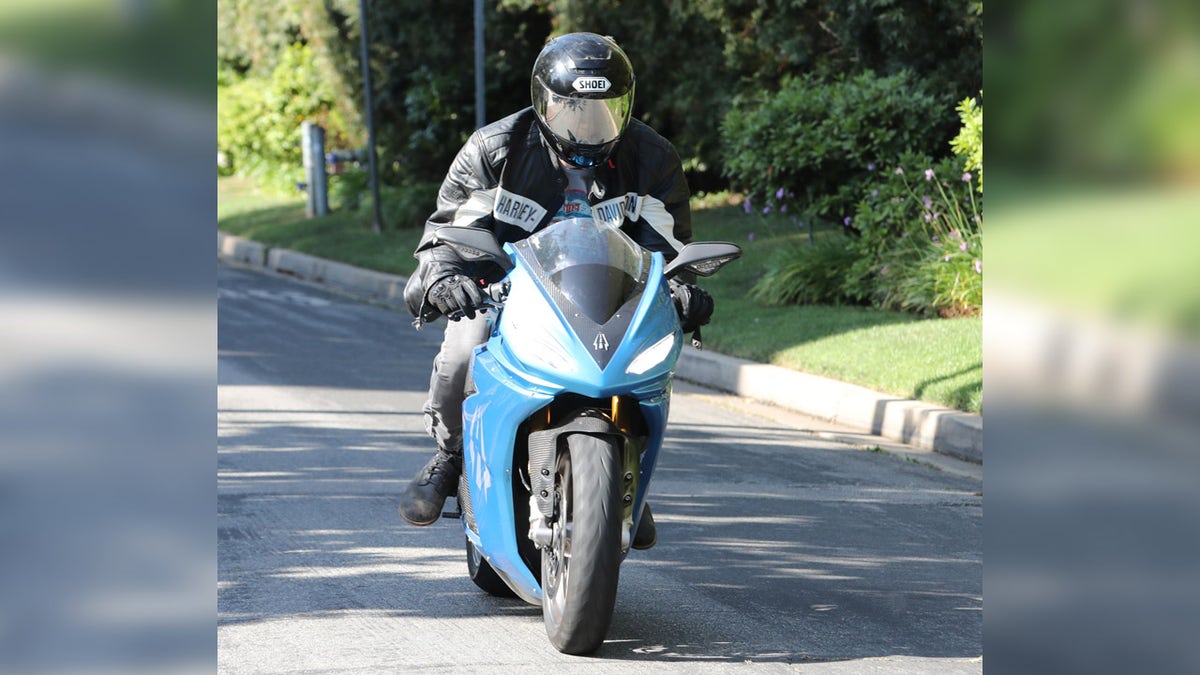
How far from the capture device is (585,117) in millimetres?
4586

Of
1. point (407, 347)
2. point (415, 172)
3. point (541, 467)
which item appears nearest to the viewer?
point (541, 467)

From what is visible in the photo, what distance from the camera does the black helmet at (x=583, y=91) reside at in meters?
4.54

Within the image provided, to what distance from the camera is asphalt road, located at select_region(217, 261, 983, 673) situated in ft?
15.0

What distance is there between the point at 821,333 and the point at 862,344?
0.62 m

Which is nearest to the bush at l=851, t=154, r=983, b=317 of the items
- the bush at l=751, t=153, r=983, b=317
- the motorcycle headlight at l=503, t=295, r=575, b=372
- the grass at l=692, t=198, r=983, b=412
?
the bush at l=751, t=153, r=983, b=317

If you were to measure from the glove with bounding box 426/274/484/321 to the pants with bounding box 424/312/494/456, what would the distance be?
163 mm

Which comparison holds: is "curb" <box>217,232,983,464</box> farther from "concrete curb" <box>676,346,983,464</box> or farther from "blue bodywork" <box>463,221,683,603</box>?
"blue bodywork" <box>463,221,683,603</box>

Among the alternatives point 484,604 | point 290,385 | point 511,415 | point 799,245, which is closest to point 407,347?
point 290,385
